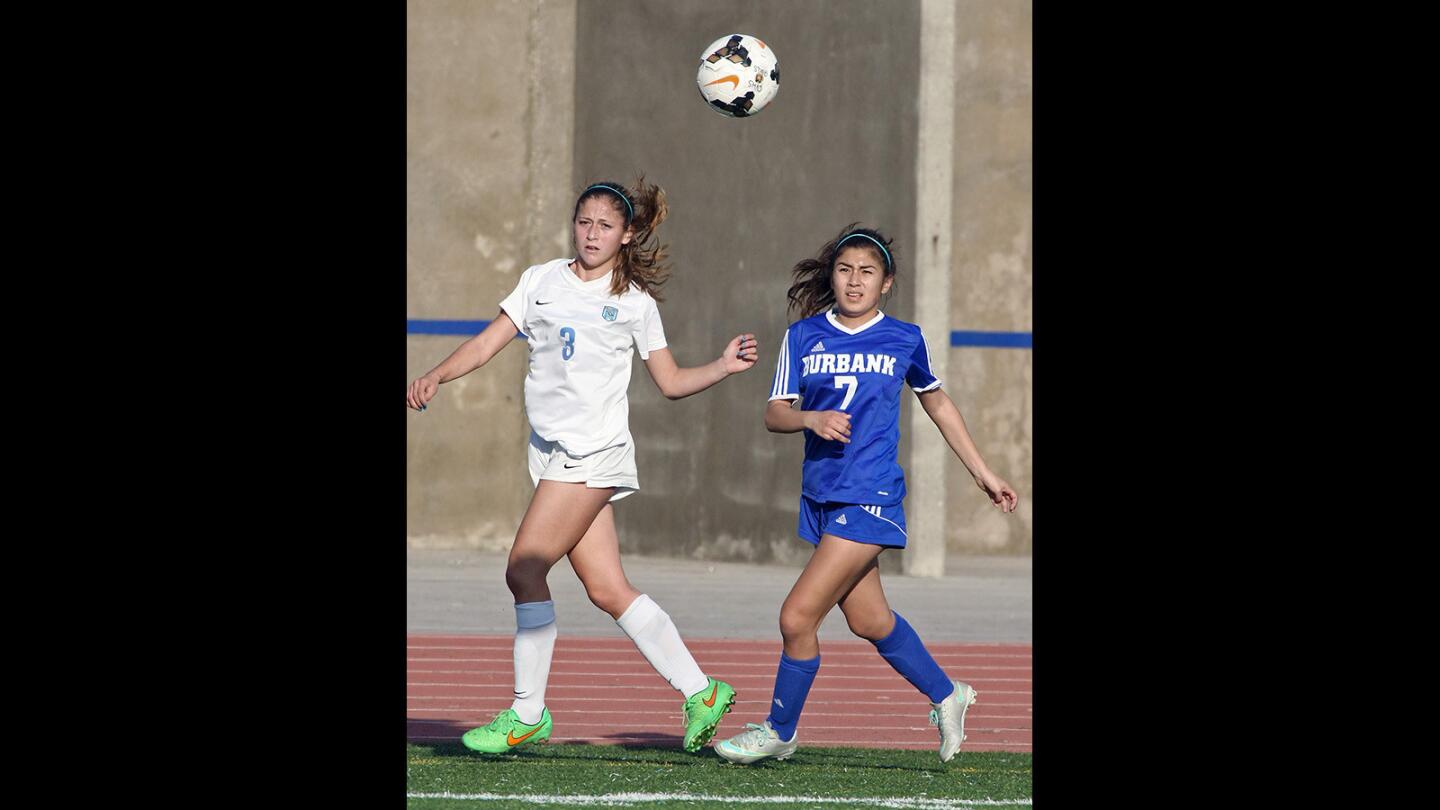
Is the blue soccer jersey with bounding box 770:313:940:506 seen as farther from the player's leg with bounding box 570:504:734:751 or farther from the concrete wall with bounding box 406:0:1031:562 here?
the concrete wall with bounding box 406:0:1031:562

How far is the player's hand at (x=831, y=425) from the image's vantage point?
6250 millimetres

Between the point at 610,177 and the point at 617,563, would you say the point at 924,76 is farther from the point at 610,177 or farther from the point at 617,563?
the point at 617,563

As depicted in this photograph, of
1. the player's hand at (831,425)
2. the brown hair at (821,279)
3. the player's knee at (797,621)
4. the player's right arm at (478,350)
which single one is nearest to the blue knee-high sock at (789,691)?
the player's knee at (797,621)

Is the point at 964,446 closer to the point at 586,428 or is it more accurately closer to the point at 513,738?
the point at 586,428

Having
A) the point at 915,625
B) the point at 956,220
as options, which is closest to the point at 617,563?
the point at 915,625

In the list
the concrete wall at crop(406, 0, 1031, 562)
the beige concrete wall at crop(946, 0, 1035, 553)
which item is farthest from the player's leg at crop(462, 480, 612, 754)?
the beige concrete wall at crop(946, 0, 1035, 553)

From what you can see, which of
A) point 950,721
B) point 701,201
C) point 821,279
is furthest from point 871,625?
point 701,201

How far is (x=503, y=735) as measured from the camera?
6.63m

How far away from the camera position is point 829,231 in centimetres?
1391

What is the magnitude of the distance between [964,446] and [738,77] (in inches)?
80.6

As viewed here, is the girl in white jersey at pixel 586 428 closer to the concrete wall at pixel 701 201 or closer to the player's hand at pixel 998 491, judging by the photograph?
the player's hand at pixel 998 491

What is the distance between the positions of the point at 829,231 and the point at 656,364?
730 cm

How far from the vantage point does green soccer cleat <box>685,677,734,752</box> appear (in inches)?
264

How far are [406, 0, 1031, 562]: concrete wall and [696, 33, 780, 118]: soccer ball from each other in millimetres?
5884
